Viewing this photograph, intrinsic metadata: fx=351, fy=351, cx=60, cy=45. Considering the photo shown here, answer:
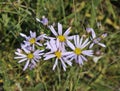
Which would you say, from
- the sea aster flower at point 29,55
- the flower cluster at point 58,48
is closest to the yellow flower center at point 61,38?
the flower cluster at point 58,48

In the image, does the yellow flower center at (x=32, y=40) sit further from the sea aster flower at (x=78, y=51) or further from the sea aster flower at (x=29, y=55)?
the sea aster flower at (x=78, y=51)

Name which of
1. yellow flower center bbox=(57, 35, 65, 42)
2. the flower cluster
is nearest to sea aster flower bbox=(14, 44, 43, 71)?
the flower cluster

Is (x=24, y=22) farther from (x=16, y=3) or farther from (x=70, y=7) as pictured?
(x=70, y=7)

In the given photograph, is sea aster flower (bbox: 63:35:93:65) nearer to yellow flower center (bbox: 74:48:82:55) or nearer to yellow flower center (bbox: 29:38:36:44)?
yellow flower center (bbox: 74:48:82:55)

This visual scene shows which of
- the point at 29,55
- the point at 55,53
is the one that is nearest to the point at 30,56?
the point at 29,55

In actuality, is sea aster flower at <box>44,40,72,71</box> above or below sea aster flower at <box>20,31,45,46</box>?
below

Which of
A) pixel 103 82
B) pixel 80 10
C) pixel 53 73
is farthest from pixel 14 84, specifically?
pixel 80 10

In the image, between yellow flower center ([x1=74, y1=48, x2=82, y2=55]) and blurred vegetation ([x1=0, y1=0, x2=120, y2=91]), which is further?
blurred vegetation ([x1=0, y1=0, x2=120, y2=91])
